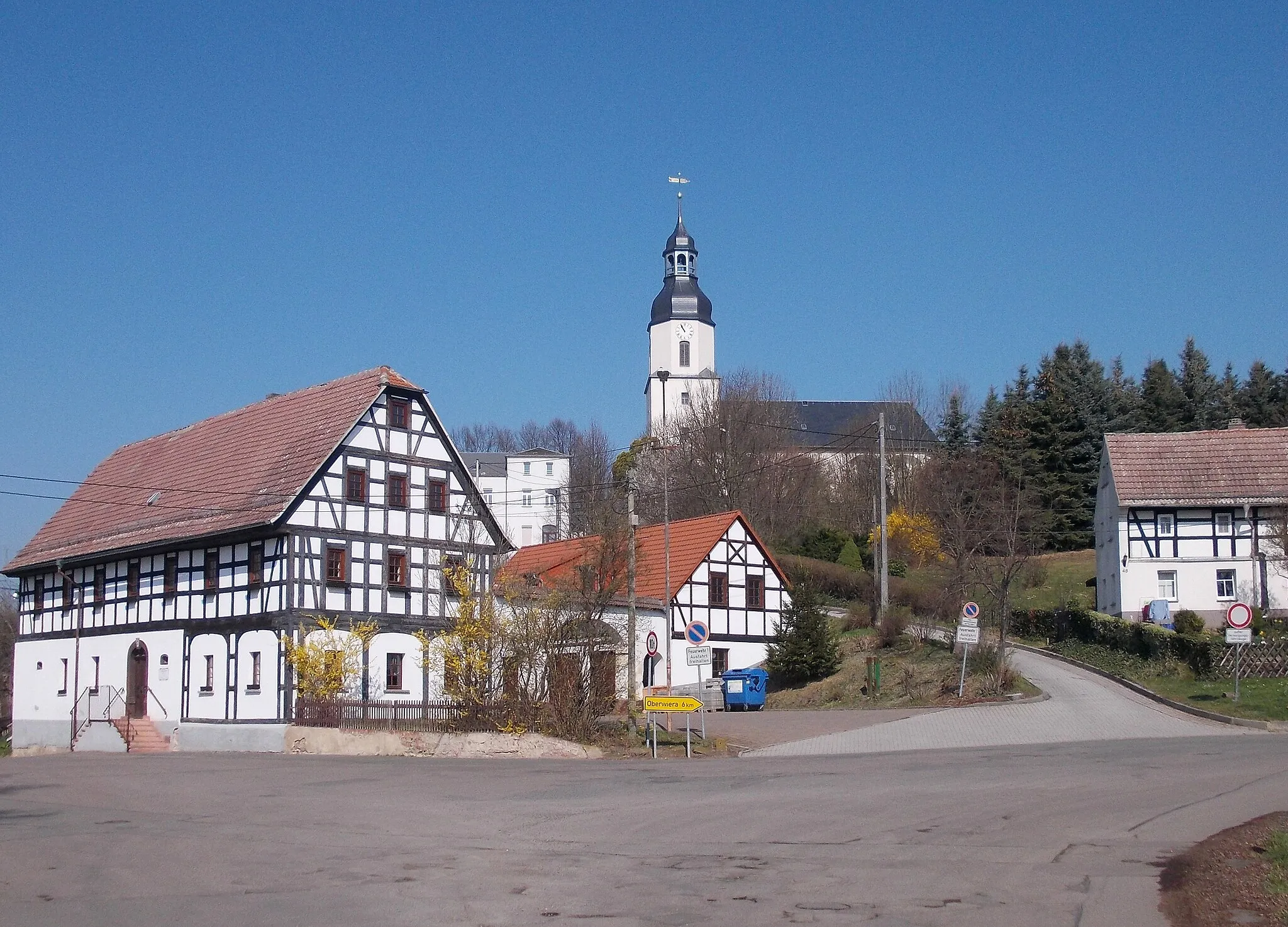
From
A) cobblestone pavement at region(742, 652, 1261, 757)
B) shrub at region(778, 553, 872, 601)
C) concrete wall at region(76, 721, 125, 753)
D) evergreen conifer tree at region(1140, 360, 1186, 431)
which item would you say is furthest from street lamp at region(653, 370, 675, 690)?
evergreen conifer tree at region(1140, 360, 1186, 431)

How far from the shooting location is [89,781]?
22625 millimetres

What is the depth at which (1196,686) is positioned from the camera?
113 feet

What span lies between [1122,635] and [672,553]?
56.8 feet

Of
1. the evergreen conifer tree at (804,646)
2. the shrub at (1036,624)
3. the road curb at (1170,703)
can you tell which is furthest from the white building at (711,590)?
the road curb at (1170,703)

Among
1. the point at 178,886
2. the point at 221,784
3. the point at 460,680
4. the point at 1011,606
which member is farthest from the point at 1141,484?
the point at 178,886

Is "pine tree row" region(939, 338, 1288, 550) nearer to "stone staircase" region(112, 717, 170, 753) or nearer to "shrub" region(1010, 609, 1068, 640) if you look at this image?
"shrub" region(1010, 609, 1068, 640)

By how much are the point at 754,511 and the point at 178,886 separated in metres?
61.0

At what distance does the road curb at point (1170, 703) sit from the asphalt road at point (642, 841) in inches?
225

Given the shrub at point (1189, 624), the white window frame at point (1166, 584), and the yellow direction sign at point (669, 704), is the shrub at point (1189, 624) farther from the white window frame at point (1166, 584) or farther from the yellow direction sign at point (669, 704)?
the yellow direction sign at point (669, 704)

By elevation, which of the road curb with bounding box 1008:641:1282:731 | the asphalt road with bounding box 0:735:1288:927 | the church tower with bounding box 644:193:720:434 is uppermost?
the church tower with bounding box 644:193:720:434

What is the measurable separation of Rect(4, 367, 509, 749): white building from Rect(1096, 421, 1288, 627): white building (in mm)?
24160

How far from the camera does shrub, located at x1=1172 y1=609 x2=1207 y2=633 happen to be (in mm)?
41469

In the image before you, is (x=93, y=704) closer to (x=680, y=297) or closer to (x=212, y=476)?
(x=212, y=476)

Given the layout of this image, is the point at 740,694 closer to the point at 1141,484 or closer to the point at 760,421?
the point at 1141,484
